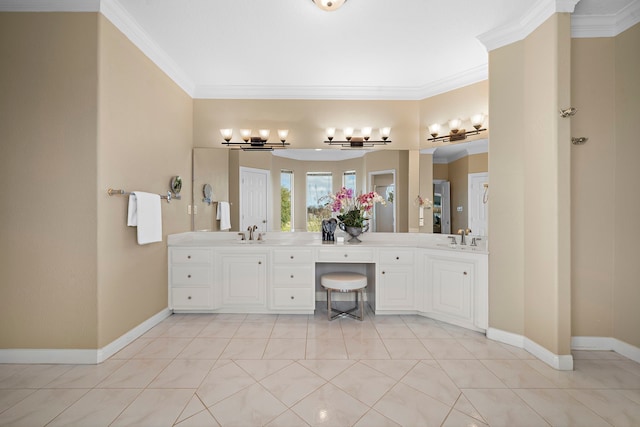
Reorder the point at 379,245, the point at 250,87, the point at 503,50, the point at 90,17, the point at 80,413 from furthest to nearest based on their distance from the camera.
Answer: the point at 250,87 < the point at 379,245 < the point at 503,50 < the point at 90,17 < the point at 80,413

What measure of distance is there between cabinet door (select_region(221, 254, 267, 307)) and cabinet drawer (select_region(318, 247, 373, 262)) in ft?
2.08

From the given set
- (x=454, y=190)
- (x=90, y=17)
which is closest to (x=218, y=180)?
(x=90, y=17)

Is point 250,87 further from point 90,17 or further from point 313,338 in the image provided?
point 313,338

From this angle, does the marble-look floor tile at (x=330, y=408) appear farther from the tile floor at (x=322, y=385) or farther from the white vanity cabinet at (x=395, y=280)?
the white vanity cabinet at (x=395, y=280)

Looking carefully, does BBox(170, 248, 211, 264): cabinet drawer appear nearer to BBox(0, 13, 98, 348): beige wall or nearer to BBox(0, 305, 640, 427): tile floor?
BBox(0, 305, 640, 427): tile floor

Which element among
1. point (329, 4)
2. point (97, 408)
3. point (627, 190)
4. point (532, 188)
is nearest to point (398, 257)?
point (532, 188)

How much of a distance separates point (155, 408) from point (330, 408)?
103cm

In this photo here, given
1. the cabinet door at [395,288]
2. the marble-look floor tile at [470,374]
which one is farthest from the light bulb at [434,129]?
the marble-look floor tile at [470,374]

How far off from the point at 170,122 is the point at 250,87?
1.05 metres

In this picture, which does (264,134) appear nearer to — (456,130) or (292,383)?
(456,130)

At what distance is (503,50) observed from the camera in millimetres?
2564

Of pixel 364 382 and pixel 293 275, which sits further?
pixel 293 275

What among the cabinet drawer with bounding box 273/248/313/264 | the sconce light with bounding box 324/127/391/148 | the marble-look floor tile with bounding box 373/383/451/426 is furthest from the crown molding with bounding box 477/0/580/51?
the marble-look floor tile with bounding box 373/383/451/426

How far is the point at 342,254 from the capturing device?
3.12 meters
